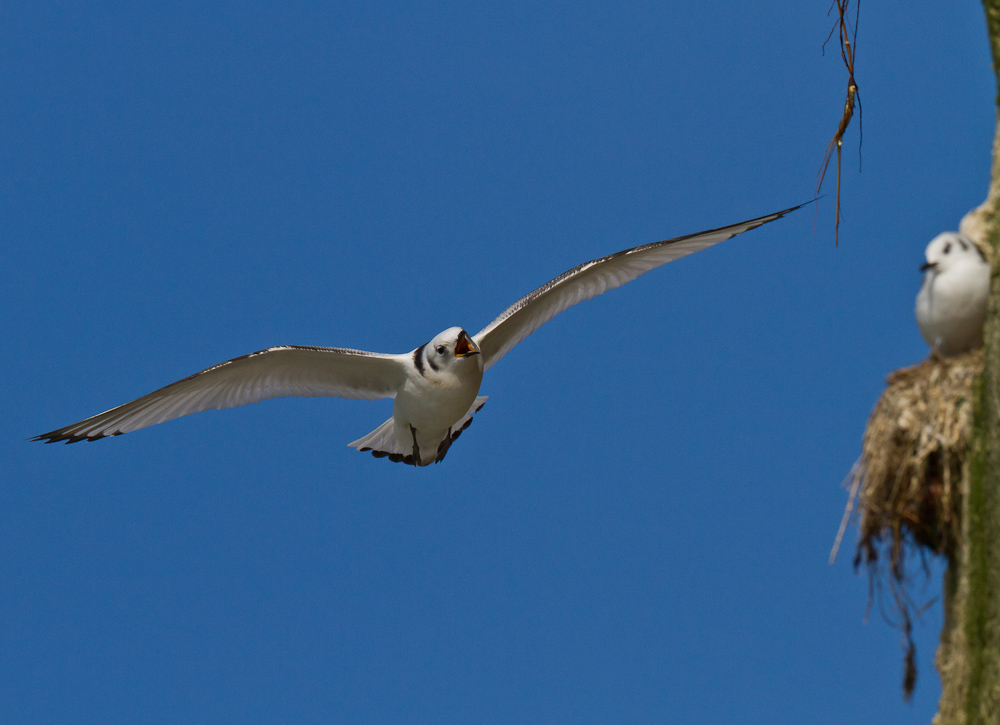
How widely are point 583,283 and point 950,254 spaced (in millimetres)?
4548

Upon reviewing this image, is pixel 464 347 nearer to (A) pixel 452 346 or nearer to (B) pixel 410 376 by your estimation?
(A) pixel 452 346

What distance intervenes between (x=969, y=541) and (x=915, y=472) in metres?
0.39

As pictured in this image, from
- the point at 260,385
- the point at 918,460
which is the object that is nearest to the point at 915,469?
the point at 918,460

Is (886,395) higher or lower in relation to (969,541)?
higher

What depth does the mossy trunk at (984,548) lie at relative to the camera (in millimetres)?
4590

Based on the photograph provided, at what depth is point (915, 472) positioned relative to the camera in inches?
196

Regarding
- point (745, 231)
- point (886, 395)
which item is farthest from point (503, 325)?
point (886, 395)

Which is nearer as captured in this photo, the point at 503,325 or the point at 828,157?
the point at 828,157

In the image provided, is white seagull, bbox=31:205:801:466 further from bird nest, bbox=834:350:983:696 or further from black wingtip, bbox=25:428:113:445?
bird nest, bbox=834:350:983:696

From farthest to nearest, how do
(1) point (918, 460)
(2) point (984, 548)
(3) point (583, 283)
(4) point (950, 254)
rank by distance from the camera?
(3) point (583, 283), (4) point (950, 254), (1) point (918, 460), (2) point (984, 548)

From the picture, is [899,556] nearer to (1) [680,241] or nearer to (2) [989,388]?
(2) [989,388]

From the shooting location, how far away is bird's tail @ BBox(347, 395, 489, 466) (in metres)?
9.88

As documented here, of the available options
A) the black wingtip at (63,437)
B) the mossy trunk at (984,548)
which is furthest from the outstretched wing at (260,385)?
the mossy trunk at (984,548)

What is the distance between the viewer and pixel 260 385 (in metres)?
9.55
